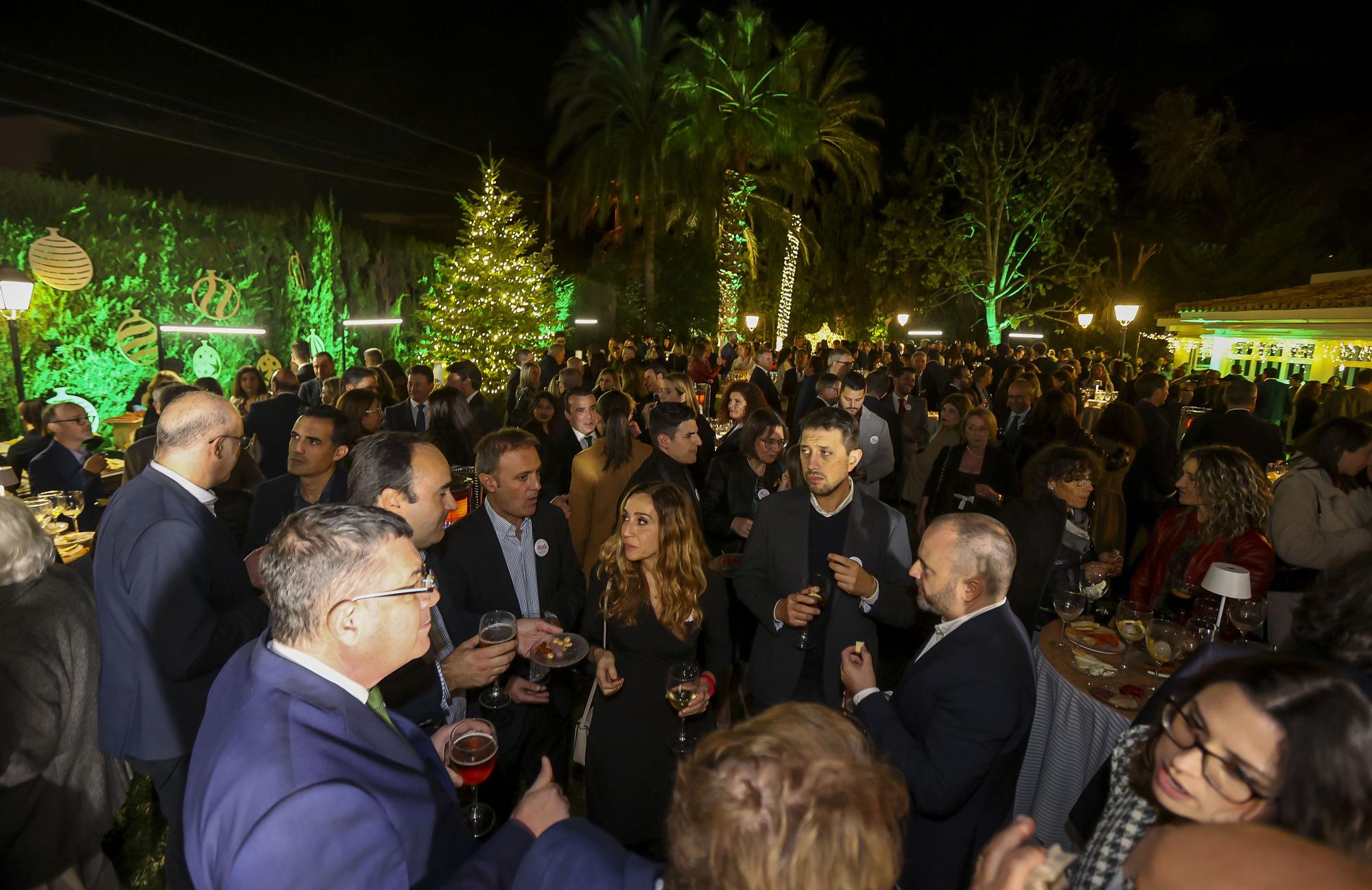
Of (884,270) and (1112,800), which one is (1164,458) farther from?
(884,270)

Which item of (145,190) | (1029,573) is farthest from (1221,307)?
(145,190)

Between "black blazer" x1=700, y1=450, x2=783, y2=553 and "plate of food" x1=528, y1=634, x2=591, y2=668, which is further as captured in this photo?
"black blazer" x1=700, y1=450, x2=783, y2=553

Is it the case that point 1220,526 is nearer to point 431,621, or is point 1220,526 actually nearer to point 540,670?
point 540,670

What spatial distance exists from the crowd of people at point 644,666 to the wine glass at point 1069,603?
0.21 ft

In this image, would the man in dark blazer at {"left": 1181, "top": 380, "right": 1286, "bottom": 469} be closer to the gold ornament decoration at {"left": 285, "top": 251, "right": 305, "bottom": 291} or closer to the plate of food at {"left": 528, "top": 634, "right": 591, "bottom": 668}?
the plate of food at {"left": 528, "top": 634, "right": 591, "bottom": 668}

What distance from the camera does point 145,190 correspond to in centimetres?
1123

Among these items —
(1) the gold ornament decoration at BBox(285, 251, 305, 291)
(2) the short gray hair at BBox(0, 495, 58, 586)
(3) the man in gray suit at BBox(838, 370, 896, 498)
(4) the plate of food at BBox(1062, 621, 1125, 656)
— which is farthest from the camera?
(1) the gold ornament decoration at BBox(285, 251, 305, 291)

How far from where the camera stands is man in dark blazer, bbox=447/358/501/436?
7309mm

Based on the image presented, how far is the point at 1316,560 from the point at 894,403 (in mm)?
4991

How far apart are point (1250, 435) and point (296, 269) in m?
15.9

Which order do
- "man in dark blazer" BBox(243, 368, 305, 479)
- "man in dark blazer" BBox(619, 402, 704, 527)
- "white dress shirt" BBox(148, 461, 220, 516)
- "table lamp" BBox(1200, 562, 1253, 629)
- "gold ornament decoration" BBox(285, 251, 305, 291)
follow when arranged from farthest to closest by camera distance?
1. "gold ornament decoration" BBox(285, 251, 305, 291)
2. "man in dark blazer" BBox(243, 368, 305, 479)
3. "man in dark blazer" BBox(619, 402, 704, 527)
4. "table lamp" BBox(1200, 562, 1253, 629)
5. "white dress shirt" BBox(148, 461, 220, 516)

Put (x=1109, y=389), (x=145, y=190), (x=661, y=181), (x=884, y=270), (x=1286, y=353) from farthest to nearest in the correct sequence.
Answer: (x=884, y=270) → (x=661, y=181) → (x=1286, y=353) → (x=1109, y=389) → (x=145, y=190)

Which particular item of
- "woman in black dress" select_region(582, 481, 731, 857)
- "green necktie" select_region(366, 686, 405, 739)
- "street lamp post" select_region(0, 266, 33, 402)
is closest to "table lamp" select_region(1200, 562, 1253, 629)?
"woman in black dress" select_region(582, 481, 731, 857)

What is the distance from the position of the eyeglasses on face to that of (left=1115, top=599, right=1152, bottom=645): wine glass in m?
2.06
